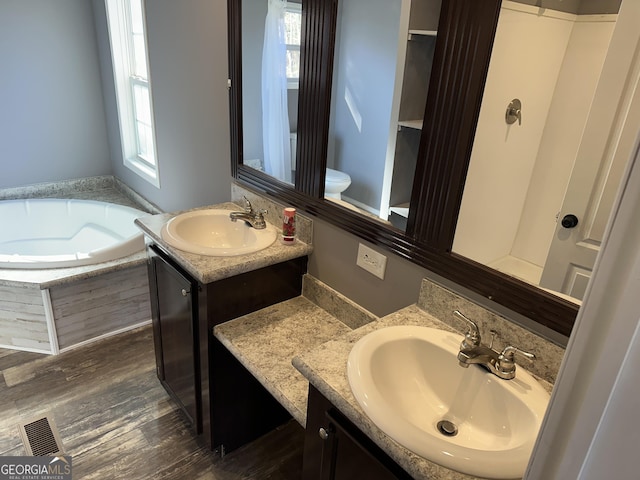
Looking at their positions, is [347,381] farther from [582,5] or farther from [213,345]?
[582,5]

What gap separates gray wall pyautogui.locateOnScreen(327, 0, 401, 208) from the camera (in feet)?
4.75

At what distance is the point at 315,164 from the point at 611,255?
137cm

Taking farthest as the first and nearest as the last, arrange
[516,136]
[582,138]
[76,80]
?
[76,80] → [516,136] → [582,138]

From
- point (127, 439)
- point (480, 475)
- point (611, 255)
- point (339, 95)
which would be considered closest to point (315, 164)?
point (339, 95)

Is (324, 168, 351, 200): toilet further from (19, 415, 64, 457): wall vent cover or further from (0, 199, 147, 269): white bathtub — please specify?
(0, 199, 147, 269): white bathtub

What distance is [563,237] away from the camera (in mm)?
1138

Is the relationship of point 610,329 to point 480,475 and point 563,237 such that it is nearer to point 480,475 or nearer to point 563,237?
point 480,475

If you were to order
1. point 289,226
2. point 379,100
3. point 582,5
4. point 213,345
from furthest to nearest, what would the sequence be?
point 289,226
point 213,345
point 379,100
point 582,5

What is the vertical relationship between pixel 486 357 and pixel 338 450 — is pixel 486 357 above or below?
above

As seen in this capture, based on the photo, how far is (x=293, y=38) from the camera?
1741mm

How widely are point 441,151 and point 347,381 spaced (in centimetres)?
69

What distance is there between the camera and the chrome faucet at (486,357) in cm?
114

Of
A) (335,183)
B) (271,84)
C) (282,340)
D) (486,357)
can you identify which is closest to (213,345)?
(282,340)

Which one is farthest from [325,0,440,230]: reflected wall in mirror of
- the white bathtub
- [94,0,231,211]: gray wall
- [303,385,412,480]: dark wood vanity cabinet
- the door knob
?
the white bathtub
